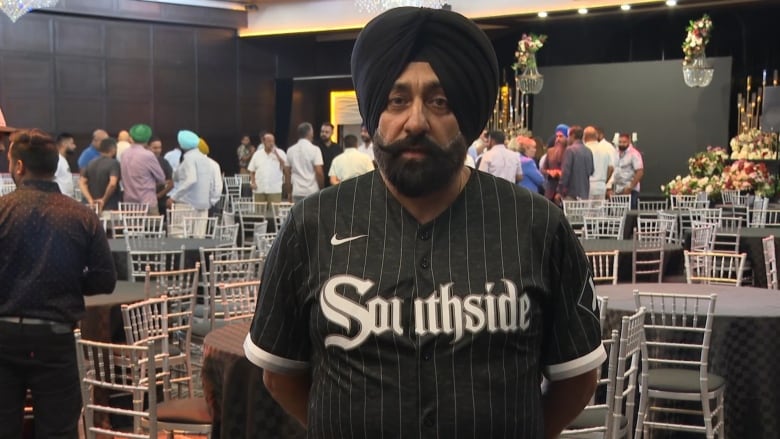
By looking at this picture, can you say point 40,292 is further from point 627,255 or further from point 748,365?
point 627,255

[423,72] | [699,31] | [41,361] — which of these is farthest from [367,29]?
[699,31]

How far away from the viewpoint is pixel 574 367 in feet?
5.34

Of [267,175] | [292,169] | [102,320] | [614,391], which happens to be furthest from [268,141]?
[614,391]

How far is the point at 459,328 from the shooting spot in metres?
1.50

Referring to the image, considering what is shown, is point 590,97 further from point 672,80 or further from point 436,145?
point 436,145

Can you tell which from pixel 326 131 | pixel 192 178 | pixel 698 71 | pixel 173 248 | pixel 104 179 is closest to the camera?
pixel 173 248

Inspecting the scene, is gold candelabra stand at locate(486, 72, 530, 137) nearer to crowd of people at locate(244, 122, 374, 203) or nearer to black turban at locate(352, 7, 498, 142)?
crowd of people at locate(244, 122, 374, 203)

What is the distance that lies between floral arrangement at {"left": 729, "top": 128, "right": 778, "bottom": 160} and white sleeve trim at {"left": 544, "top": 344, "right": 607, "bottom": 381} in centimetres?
1089

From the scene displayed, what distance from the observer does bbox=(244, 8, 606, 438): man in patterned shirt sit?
1.52 metres

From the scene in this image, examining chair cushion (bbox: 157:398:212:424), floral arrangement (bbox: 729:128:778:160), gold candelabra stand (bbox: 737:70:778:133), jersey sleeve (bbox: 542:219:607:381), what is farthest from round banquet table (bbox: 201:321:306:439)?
gold candelabra stand (bbox: 737:70:778:133)

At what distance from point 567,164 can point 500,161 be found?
1125 mm

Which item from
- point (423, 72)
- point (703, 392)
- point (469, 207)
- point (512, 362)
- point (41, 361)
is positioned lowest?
point (703, 392)

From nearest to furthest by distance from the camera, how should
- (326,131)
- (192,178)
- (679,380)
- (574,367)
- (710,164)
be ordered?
(574,367) < (679,380) < (192,178) < (710,164) < (326,131)

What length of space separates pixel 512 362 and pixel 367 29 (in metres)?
0.56
